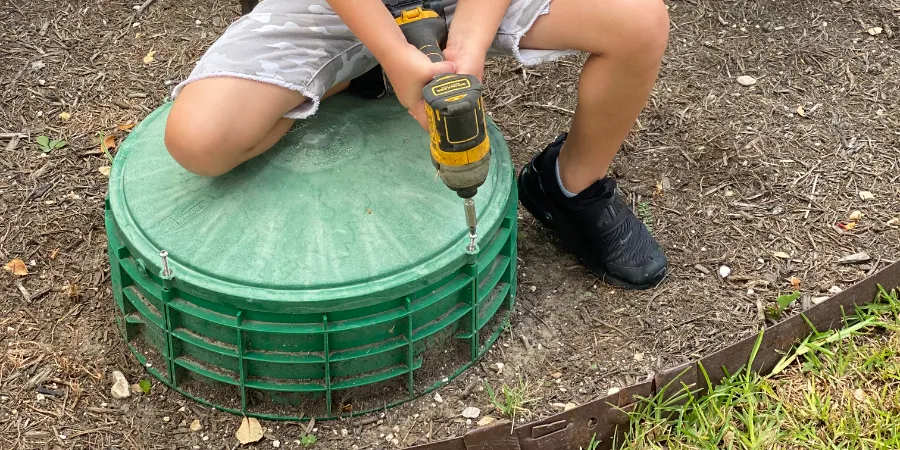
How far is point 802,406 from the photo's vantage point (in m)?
1.99

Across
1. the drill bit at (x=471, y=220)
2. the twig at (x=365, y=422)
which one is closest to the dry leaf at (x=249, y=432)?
the twig at (x=365, y=422)

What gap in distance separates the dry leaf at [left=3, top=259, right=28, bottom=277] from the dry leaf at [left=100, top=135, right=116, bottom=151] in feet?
1.56

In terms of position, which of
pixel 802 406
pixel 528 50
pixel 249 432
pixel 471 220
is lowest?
pixel 802 406

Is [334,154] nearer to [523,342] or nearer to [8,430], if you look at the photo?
[523,342]

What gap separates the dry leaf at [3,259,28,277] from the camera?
7.52 feet

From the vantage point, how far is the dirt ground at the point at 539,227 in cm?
202

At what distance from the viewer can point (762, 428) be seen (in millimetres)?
1946

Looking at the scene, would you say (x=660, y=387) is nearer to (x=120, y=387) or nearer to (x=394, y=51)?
(x=394, y=51)

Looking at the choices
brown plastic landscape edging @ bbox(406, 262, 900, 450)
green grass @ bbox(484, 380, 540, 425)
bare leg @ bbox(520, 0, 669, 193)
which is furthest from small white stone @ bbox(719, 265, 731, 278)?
green grass @ bbox(484, 380, 540, 425)

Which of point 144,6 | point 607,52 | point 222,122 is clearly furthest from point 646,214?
point 144,6

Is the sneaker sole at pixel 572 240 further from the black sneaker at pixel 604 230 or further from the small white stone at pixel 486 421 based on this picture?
the small white stone at pixel 486 421

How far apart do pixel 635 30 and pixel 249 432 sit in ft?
3.92

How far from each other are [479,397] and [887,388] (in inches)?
35.9

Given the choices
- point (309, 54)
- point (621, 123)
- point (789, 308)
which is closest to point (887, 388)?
point (789, 308)
